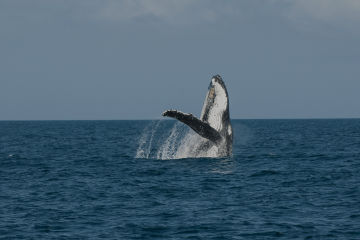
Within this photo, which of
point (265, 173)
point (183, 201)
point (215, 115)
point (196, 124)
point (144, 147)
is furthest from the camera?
point (144, 147)

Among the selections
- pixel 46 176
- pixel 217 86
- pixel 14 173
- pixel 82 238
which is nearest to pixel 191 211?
pixel 82 238

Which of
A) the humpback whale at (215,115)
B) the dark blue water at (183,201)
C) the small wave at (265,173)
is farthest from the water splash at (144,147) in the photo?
the humpback whale at (215,115)

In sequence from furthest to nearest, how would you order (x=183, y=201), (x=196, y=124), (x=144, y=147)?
(x=144, y=147)
(x=196, y=124)
(x=183, y=201)

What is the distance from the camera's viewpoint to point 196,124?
20.9m

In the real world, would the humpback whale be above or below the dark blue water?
above

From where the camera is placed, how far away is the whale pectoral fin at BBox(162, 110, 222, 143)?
19922 mm

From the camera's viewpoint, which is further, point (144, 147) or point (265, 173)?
point (144, 147)

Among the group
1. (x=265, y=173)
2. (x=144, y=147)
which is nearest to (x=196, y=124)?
(x=265, y=173)

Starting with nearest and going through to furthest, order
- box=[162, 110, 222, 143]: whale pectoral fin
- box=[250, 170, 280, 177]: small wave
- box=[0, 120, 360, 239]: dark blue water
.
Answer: box=[0, 120, 360, 239]: dark blue water → box=[162, 110, 222, 143]: whale pectoral fin → box=[250, 170, 280, 177]: small wave

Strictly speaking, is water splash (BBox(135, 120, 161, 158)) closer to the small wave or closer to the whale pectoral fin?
the small wave

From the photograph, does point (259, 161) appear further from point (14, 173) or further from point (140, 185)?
point (14, 173)

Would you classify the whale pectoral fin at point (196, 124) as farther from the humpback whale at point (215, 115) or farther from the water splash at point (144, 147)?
the water splash at point (144, 147)

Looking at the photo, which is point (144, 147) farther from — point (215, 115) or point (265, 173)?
Result: point (215, 115)

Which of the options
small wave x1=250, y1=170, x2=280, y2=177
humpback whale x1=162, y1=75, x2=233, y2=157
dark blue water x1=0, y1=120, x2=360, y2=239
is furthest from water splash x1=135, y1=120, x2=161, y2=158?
humpback whale x1=162, y1=75, x2=233, y2=157
